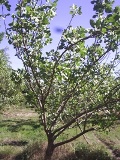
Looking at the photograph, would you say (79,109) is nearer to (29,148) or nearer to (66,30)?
(66,30)

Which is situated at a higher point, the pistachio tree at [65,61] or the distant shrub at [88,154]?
the pistachio tree at [65,61]

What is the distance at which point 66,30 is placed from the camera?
5309mm

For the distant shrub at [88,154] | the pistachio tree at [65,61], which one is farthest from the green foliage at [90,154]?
the pistachio tree at [65,61]

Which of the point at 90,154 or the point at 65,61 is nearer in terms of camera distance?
the point at 65,61

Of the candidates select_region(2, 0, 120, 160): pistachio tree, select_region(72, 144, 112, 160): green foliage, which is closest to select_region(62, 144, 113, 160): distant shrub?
select_region(72, 144, 112, 160): green foliage

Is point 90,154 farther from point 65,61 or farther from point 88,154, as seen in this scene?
point 65,61

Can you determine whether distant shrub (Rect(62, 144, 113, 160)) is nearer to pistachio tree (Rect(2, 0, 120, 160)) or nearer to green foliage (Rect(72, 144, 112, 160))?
green foliage (Rect(72, 144, 112, 160))

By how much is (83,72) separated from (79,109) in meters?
1.56

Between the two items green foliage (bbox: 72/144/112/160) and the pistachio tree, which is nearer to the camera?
the pistachio tree

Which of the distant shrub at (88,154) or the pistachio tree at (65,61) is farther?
the distant shrub at (88,154)

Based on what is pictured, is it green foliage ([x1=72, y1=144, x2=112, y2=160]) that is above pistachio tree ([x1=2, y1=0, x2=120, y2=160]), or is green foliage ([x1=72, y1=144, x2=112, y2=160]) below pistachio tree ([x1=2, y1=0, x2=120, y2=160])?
below

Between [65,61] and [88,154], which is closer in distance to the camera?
[65,61]

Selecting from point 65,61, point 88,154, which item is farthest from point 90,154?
point 65,61

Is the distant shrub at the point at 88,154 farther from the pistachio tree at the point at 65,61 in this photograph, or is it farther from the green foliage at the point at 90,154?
the pistachio tree at the point at 65,61
